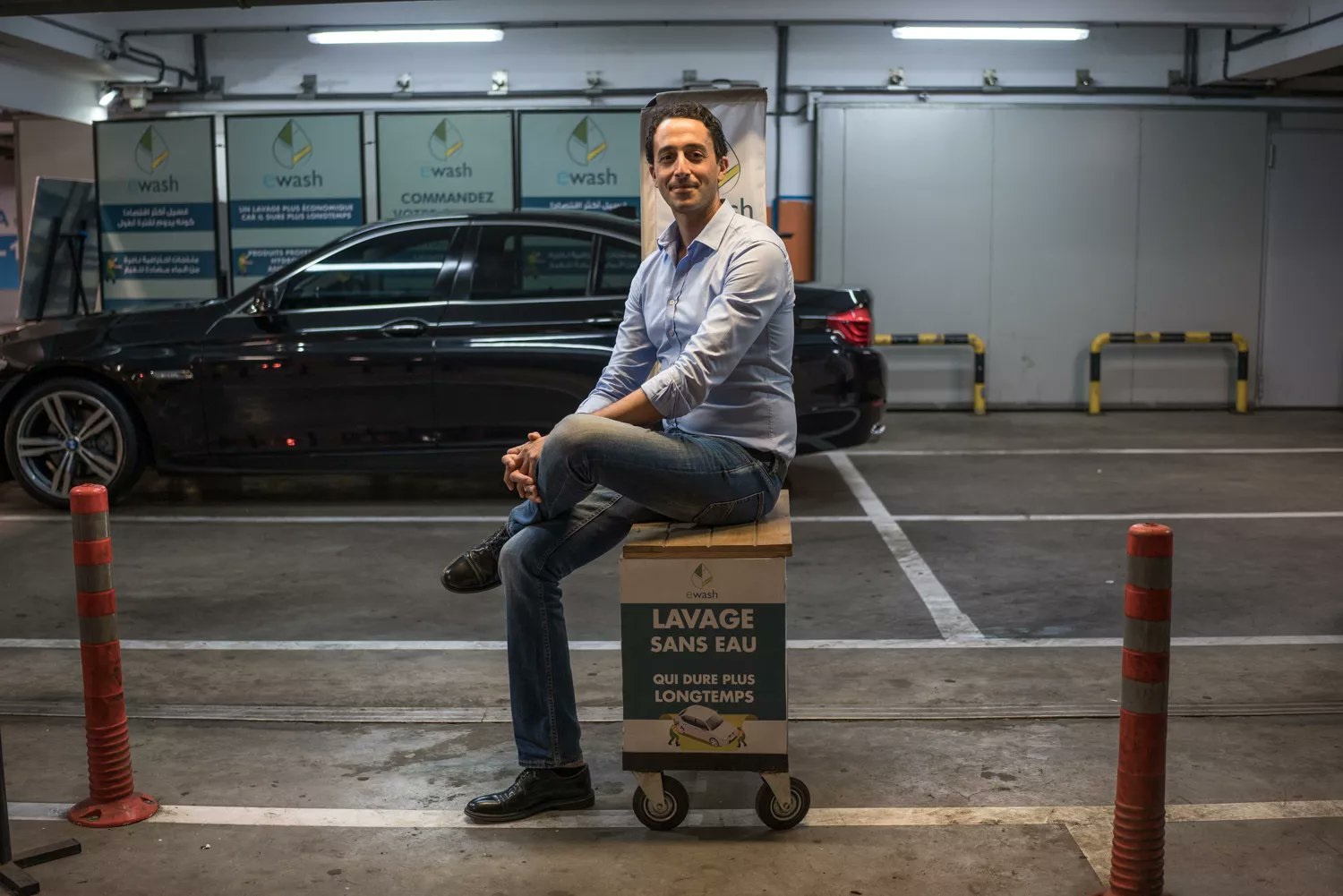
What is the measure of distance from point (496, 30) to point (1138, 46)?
5.77 metres

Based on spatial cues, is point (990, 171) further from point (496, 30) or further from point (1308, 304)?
point (496, 30)

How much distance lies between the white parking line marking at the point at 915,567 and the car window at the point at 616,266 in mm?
1853

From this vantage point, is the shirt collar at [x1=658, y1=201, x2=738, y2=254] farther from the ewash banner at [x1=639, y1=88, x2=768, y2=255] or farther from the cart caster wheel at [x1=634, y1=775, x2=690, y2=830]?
the ewash banner at [x1=639, y1=88, x2=768, y2=255]

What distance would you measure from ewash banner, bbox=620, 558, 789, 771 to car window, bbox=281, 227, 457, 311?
→ 14.9ft

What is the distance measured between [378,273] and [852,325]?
8.65 ft

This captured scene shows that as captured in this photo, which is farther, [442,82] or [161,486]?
[442,82]

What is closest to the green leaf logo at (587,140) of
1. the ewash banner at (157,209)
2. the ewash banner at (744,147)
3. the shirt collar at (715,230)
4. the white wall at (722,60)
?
the white wall at (722,60)

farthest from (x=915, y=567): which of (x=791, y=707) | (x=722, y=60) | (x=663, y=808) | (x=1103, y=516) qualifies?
(x=722, y=60)

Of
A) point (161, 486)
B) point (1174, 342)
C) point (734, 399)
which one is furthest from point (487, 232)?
point (1174, 342)

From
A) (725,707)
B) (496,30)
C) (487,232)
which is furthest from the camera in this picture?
(496,30)

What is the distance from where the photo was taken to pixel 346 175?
12.2m

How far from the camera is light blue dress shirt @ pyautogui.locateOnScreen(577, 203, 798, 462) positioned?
3.20 m

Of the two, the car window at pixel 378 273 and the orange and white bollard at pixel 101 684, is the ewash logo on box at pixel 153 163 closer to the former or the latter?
the car window at pixel 378 273

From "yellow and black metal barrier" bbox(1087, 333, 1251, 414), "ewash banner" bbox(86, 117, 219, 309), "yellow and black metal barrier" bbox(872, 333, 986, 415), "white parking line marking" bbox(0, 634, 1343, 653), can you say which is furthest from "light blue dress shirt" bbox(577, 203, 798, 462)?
"ewash banner" bbox(86, 117, 219, 309)
